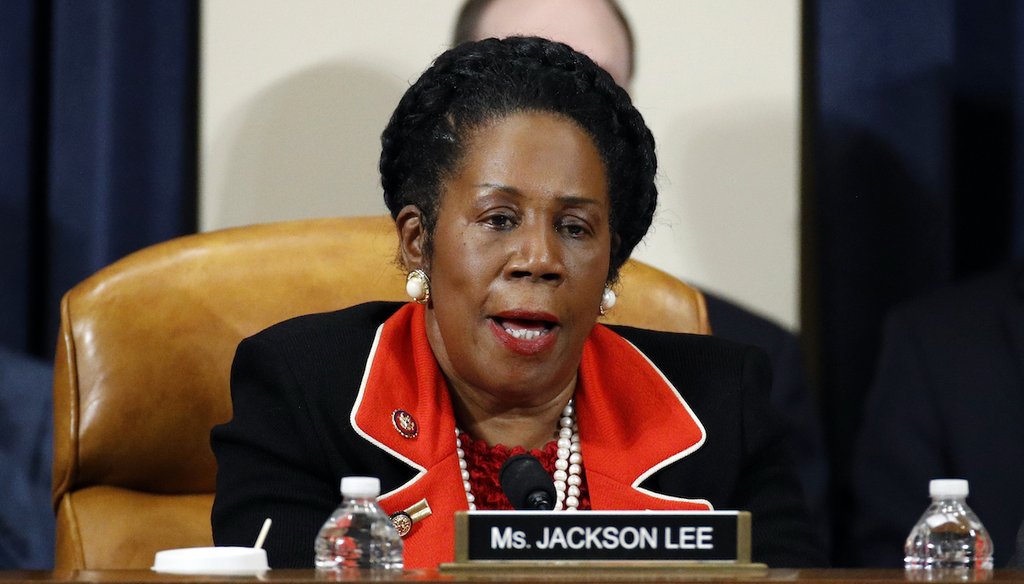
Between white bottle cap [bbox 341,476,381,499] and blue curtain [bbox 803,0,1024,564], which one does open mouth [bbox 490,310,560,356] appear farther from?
blue curtain [bbox 803,0,1024,564]

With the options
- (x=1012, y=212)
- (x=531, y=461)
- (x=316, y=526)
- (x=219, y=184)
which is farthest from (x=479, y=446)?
(x=1012, y=212)

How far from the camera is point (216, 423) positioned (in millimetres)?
1797

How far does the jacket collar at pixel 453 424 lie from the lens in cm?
158

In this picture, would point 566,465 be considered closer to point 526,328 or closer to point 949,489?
point 526,328

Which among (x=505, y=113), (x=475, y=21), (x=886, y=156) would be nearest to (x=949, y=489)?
(x=505, y=113)

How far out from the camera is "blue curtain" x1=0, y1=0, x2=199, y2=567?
2.70 m

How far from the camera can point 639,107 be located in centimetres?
285

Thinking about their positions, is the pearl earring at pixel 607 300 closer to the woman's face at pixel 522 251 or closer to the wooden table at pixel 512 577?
the woman's face at pixel 522 251

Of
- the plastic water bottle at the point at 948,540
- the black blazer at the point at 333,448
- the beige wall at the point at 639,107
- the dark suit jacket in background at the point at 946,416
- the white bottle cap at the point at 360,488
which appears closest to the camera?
the white bottle cap at the point at 360,488

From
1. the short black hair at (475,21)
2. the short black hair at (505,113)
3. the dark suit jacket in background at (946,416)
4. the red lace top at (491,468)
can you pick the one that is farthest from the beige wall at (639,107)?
the red lace top at (491,468)

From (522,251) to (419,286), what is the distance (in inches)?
7.0

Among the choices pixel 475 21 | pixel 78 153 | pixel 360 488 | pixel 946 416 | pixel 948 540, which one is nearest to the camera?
pixel 360 488

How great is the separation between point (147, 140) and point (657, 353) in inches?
52.0

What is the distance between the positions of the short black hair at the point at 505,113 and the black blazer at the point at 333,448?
0.57 feet
